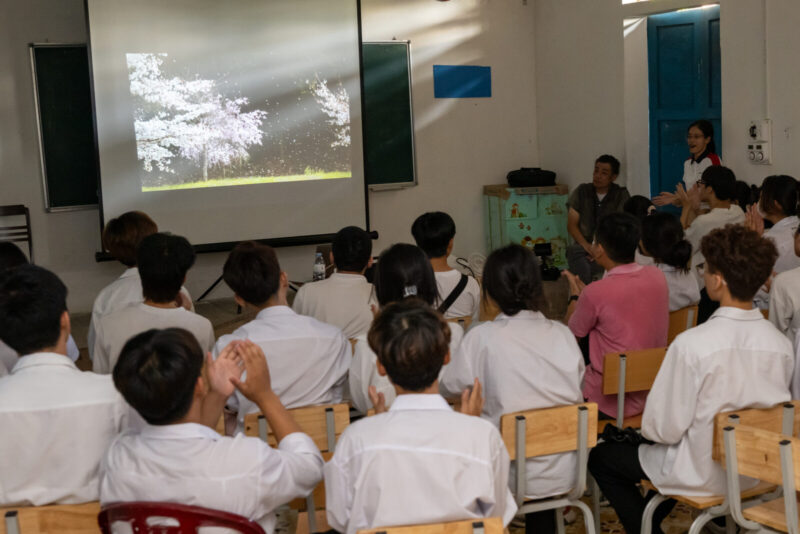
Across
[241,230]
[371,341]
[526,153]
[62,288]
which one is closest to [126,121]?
[241,230]

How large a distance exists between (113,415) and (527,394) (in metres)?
1.14

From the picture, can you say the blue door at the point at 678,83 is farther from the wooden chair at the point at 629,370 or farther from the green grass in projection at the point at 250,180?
the wooden chair at the point at 629,370

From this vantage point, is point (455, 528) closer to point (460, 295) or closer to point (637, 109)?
point (460, 295)

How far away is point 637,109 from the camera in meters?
7.25

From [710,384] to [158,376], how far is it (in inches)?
57.8

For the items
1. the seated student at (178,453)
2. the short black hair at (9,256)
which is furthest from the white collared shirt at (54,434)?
the short black hair at (9,256)

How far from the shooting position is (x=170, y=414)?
6.05 ft

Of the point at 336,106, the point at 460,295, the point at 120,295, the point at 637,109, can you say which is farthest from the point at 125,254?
the point at 637,109

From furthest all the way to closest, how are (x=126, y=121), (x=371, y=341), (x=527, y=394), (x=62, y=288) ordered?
(x=126, y=121), (x=527, y=394), (x=62, y=288), (x=371, y=341)

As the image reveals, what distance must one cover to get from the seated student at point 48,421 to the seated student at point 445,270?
186 centimetres

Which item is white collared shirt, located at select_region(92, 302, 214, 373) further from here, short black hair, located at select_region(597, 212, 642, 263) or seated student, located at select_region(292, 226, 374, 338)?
short black hair, located at select_region(597, 212, 642, 263)

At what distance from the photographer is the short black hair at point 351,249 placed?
3531 mm

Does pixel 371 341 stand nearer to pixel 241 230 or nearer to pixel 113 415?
pixel 113 415

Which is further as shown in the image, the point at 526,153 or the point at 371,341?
the point at 526,153
